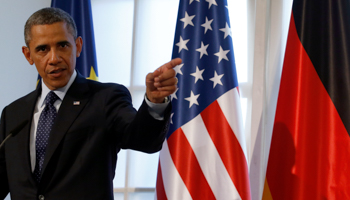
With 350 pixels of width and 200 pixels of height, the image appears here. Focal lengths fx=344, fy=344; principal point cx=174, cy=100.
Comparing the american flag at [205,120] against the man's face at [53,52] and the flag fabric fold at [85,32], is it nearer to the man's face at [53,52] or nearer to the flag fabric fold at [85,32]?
the flag fabric fold at [85,32]

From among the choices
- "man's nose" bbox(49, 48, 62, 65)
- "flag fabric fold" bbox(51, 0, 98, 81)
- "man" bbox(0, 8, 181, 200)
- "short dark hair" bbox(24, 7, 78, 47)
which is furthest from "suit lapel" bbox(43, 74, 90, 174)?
"flag fabric fold" bbox(51, 0, 98, 81)

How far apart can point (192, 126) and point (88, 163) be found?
1088 mm

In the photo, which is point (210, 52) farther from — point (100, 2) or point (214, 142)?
point (100, 2)

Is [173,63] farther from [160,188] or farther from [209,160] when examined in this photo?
[160,188]

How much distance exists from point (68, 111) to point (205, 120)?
112 centimetres

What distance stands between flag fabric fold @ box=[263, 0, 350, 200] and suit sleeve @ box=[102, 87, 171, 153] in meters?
1.17

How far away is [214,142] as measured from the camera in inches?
89.4

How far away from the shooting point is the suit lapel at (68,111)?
1.32 m

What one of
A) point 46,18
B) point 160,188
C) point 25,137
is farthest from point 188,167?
point 46,18

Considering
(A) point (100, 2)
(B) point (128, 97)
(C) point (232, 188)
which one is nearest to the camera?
(B) point (128, 97)

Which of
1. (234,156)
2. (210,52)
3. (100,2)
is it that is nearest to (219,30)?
(210,52)

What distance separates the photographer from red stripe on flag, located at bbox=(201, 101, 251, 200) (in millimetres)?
2219

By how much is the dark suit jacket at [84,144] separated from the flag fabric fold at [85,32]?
1238mm

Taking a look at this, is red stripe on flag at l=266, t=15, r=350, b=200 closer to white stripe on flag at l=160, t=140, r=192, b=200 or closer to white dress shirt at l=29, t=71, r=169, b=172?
white stripe on flag at l=160, t=140, r=192, b=200
